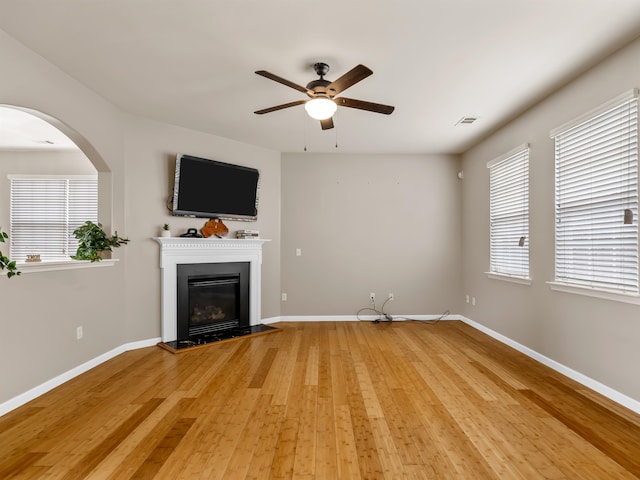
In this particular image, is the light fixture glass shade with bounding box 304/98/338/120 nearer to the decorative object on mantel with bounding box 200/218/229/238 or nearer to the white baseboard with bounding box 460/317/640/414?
the decorative object on mantel with bounding box 200/218/229/238

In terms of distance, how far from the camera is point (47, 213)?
5480 millimetres

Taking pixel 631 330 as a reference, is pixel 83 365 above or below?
below

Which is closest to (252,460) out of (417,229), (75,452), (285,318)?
(75,452)

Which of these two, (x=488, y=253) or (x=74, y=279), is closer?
(x=74, y=279)

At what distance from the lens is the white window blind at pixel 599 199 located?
8.44 ft

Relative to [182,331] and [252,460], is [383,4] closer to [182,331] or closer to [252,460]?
[252,460]

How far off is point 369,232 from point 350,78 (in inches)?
133

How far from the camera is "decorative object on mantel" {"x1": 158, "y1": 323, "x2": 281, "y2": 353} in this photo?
13.2ft

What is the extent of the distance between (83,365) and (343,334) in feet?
9.51

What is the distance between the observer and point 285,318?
18.3ft

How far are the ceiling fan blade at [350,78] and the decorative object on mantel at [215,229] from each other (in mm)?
2614

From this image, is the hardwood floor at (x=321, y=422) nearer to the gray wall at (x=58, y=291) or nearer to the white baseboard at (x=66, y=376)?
the white baseboard at (x=66, y=376)

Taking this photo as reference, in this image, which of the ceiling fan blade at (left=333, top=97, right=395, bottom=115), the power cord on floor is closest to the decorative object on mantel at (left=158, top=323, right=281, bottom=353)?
the power cord on floor

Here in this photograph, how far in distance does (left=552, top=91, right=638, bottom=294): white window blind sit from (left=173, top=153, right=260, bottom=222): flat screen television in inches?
144
